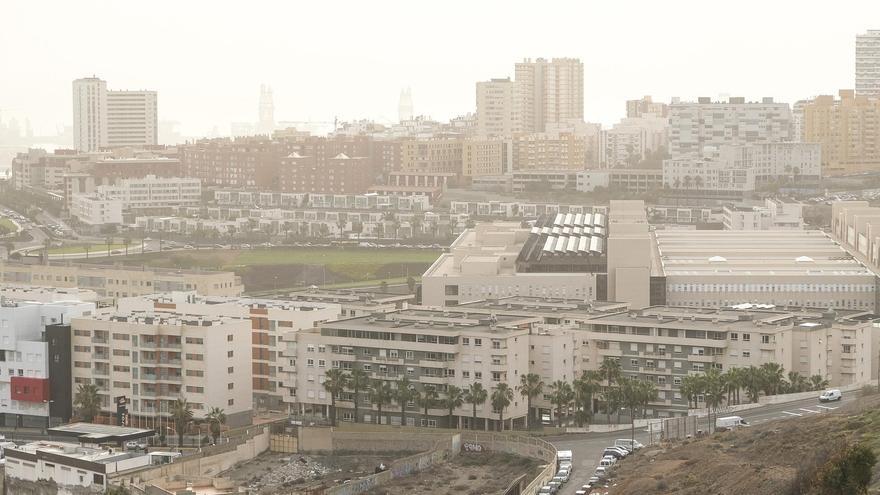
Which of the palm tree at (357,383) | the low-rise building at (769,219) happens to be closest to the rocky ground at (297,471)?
the palm tree at (357,383)

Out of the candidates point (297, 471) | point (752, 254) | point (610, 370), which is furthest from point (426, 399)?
point (752, 254)

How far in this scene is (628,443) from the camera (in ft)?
60.4

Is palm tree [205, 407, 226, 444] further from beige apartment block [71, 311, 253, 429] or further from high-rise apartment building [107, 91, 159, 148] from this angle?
high-rise apartment building [107, 91, 159, 148]

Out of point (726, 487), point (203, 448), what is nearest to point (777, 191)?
point (203, 448)

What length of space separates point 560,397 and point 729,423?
8.44ft

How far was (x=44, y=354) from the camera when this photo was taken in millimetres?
21953

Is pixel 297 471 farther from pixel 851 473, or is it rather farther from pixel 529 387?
pixel 851 473

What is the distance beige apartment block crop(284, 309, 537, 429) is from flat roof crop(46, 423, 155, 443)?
2199 millimetres

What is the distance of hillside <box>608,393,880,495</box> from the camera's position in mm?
14141

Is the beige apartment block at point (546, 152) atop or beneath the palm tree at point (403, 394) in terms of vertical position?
atop

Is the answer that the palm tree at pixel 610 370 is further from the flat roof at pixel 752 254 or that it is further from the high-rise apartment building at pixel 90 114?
the high-rise apartment building at pixel 90 114

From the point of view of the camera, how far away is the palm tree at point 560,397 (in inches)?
796

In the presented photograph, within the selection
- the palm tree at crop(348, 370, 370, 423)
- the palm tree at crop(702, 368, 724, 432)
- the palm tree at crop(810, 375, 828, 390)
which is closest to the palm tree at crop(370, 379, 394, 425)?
the palm tree at crop(348, 370, 370, 423)

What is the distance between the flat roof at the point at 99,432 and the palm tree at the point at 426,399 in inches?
116
